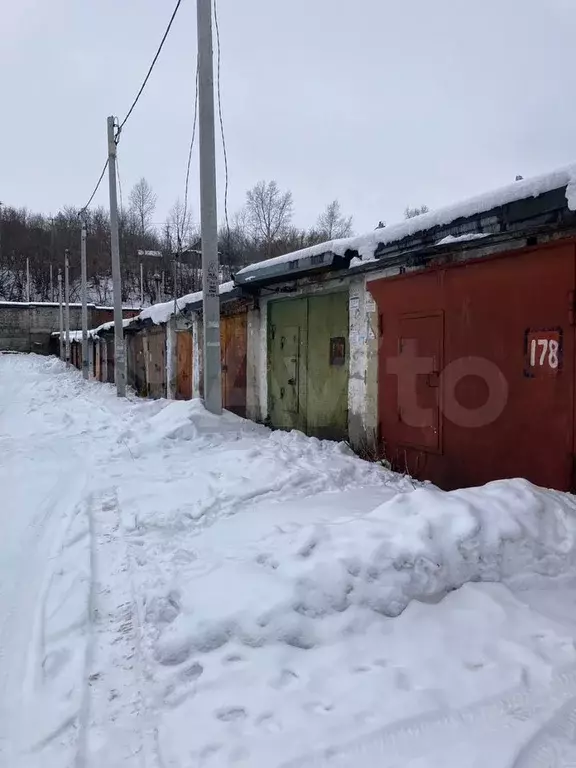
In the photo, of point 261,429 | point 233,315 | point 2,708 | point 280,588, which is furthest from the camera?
point 233,315

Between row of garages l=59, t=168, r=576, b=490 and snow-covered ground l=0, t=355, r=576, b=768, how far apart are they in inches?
44.4

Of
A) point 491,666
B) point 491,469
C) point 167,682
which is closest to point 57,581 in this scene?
point 167,682

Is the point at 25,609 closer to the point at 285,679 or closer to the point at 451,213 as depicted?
the point at 285,679

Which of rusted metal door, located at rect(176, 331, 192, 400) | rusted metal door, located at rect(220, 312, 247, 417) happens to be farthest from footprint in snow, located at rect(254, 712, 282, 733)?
rusted metal door, located at rect(176, 331, 192, 400)

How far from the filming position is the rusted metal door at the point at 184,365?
41.3 feet

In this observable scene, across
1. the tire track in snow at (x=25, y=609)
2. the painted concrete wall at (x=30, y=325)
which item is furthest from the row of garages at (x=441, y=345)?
the painted concrete wall at (x=30, y=325)

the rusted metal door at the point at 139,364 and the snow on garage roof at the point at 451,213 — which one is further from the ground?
the snow on garage roof at the point at 451,213

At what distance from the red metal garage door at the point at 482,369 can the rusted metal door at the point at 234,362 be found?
4.08m

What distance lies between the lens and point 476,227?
451cm

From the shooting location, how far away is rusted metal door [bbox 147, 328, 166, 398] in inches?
583

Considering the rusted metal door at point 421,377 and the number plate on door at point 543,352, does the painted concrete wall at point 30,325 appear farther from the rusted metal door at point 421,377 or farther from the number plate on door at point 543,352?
the number plate on door at point 543,352

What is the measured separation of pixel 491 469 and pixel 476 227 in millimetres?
2122

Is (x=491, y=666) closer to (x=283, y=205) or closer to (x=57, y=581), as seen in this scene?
(x=57, y=581)

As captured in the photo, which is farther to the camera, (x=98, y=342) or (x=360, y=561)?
(x=98, y=342)
